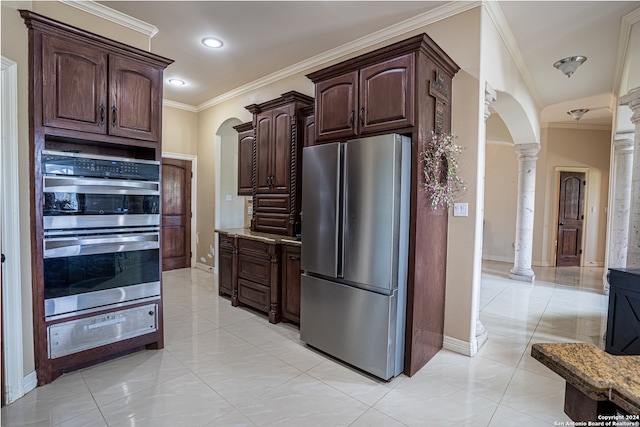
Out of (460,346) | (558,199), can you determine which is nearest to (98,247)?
(460,346)

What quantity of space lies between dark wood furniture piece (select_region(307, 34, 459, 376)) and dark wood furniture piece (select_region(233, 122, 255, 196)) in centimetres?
197

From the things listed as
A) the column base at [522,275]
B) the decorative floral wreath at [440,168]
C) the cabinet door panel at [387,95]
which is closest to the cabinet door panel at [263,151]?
the cabinet door panel at [387,95]

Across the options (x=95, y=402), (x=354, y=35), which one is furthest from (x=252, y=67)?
(x=95, y=402)

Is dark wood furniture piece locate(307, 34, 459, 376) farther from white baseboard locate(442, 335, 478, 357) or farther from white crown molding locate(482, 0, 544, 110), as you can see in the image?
white crown molding locate(482, 0, 544, 110)

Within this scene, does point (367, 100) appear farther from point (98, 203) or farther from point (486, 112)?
point (98, 203)

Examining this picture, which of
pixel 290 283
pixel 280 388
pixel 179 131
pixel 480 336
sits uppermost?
pixel 179 131

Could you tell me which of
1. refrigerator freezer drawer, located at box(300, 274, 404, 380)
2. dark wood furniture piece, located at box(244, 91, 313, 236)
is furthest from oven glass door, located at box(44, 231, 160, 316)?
dark wood furniture piece, located at box(244, 91, 313, 236)

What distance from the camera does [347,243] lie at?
8.63ft

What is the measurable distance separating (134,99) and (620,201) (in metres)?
6.60

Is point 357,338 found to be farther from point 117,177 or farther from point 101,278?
point 117,177

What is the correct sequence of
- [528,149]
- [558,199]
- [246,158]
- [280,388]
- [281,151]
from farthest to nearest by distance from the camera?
[558,199] → [528,149] → [246,158] → [281,151] → [280,388]

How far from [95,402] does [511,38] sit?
4.73m

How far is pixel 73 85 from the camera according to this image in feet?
7.86

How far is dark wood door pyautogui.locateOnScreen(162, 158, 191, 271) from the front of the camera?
5867mm
